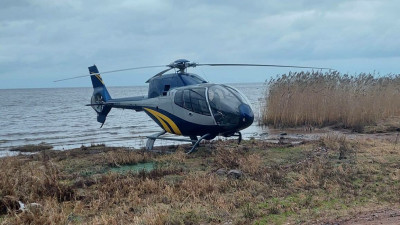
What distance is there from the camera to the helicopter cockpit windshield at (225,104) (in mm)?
10891

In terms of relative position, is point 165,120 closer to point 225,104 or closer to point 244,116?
point 225,104

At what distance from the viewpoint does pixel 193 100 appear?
1154 cm

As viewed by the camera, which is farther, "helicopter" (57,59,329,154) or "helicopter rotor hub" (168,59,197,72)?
"helicopter rotor hub" (168,59,197,72)

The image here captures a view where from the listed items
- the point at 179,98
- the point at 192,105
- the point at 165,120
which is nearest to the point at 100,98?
the point at 165,120

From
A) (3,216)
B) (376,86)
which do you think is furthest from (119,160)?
(376,86)

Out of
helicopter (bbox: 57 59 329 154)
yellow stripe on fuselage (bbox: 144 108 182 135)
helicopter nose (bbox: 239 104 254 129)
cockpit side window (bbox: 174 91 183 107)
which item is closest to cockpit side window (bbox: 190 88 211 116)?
helicopter (bbox: 57 59 329 154)

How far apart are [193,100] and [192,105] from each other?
0.42ft

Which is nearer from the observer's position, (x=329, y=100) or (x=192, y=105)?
(x=192, y=105)

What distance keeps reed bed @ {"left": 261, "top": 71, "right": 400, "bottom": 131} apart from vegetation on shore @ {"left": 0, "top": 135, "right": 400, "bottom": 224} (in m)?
8.48

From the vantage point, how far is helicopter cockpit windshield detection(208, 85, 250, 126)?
429 inches

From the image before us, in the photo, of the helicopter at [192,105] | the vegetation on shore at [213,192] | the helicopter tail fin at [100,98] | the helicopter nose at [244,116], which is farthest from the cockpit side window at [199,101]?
the helicopter tail fin at [100,98]

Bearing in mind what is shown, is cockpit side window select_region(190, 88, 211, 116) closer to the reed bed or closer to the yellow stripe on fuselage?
the yellow stripe on fuselage

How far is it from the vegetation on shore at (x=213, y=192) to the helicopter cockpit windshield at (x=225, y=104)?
134cm

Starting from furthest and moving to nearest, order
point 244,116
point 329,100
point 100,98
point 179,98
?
point 329,100 → point 100,98 → point 179,98 → point 244,116
